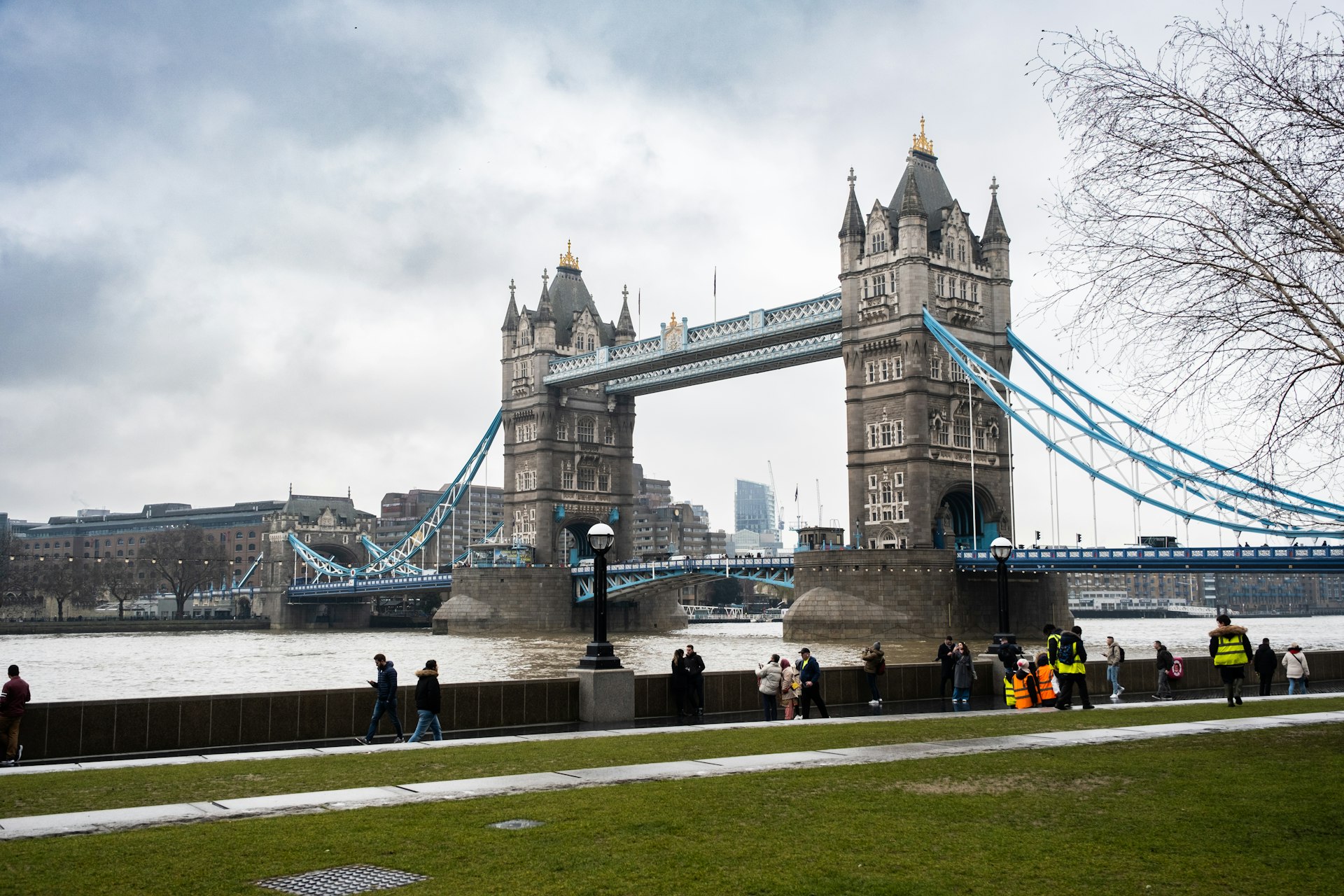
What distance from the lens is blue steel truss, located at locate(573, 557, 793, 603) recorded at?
291 feet

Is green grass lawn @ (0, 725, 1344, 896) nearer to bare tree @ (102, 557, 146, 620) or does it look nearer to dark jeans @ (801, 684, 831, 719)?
dark jeans @ (801, 684, 831, 719)

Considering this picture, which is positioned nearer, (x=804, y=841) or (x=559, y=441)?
(x=804, y=841)

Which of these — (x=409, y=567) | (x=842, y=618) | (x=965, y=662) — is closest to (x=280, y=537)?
(x=409, y=567)

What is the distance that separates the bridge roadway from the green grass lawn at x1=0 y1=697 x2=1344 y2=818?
1873 inches

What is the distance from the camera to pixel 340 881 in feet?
32.4

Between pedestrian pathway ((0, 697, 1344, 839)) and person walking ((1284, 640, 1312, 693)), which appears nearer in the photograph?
pedestrian pathway ((0, 697, 1344, 839))

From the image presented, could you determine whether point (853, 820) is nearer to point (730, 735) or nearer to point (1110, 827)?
point (1110, 827)

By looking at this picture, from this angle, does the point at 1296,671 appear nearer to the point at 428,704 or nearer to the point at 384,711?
the point at 428,704

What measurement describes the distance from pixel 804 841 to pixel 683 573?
86913 mm

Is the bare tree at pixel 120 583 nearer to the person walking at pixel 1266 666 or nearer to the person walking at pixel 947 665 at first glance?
the person walking at pixel 947 665

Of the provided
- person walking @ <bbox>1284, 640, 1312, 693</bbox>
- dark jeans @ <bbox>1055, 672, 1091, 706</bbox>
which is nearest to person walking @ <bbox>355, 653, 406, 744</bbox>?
dark jeans @ <bbox>1055, 672, 1091, 706</bbox>

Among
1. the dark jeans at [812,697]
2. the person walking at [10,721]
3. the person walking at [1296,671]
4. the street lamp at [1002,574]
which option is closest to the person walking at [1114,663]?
the street lamp at [1002,574]

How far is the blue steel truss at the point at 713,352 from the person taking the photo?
9038 cm

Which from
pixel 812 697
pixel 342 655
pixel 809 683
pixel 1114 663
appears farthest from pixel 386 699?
pixel 342 655
